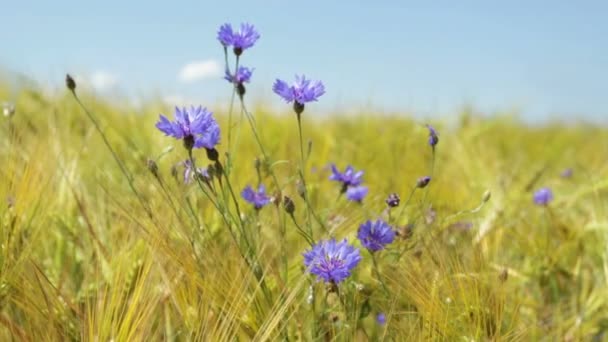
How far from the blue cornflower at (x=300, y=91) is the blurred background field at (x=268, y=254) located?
0.08 meters

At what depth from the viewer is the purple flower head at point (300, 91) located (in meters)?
0.95

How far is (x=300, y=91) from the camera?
0.95m

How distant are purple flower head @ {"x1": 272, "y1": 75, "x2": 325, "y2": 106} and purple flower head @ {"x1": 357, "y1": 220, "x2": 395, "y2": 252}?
0.17 metres

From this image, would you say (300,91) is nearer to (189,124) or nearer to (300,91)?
(300,91)

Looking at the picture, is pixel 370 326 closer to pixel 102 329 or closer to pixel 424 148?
pixel 102 329

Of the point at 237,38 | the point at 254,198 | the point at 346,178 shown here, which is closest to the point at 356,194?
the point at 346,178

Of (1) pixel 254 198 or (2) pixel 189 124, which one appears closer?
(2) pixel 189 124

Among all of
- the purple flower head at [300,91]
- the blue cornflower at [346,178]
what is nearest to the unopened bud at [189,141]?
the purple flower head at [300,91]

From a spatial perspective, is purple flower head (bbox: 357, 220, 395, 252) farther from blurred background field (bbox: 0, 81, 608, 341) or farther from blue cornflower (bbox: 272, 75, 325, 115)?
blue cornflower (bbox: 272, 75, 325, 115)

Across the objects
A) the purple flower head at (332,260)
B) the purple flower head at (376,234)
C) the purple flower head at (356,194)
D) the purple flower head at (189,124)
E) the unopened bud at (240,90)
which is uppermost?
the unopened bud at (240,90)

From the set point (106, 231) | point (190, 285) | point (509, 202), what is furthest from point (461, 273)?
point (509, 202)

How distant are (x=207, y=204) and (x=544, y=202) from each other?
0.75 meters

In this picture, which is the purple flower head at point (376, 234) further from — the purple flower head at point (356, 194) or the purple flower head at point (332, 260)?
the purple flower head at point (356, 194)

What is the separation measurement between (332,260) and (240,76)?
0.34 meters
